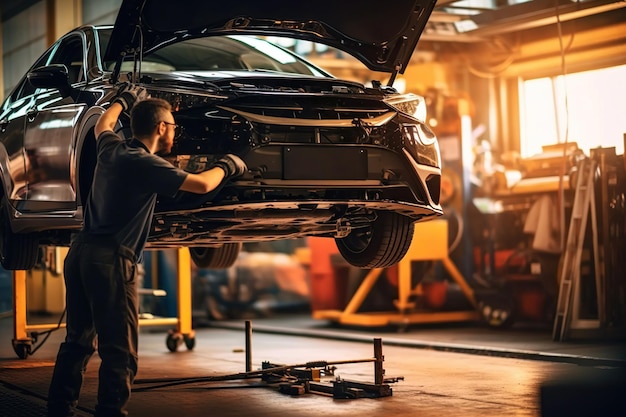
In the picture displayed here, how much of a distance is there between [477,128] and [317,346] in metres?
5.09

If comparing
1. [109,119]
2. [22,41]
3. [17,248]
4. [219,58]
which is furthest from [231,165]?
[22,41]

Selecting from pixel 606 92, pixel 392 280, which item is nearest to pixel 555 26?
pixel 606 92

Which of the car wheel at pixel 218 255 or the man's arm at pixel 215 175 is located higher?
the man's arm at pixel 215 175

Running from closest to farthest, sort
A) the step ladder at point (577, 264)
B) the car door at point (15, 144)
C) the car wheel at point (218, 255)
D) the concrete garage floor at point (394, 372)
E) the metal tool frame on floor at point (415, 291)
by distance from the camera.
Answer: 1. the concrete garage floor at point (394, 372)
2. the car door at point (15, 144)
3. the car wheel at point (218, 255)
4. the step ladder at point (577, 264)
5. the metal tool frame on floor at point (415, 291)

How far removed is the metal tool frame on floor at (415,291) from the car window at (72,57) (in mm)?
4404

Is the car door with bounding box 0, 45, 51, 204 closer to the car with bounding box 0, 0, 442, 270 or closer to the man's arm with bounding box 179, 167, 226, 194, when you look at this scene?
the car with bounding box 0, 0, 442, 270

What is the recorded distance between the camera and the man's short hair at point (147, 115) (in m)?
4.45

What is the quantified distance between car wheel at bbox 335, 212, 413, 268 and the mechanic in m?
1.57

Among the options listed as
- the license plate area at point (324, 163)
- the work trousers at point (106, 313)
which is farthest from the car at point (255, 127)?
the work trousers at point (106, 313)

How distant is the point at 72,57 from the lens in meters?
6.63

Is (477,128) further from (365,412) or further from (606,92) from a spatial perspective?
(365,412)

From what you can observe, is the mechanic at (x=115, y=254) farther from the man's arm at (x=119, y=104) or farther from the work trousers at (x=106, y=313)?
the man's arm at (x=119, y=104)

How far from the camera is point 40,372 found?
723 cm

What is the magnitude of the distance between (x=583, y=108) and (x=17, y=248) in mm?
7734
